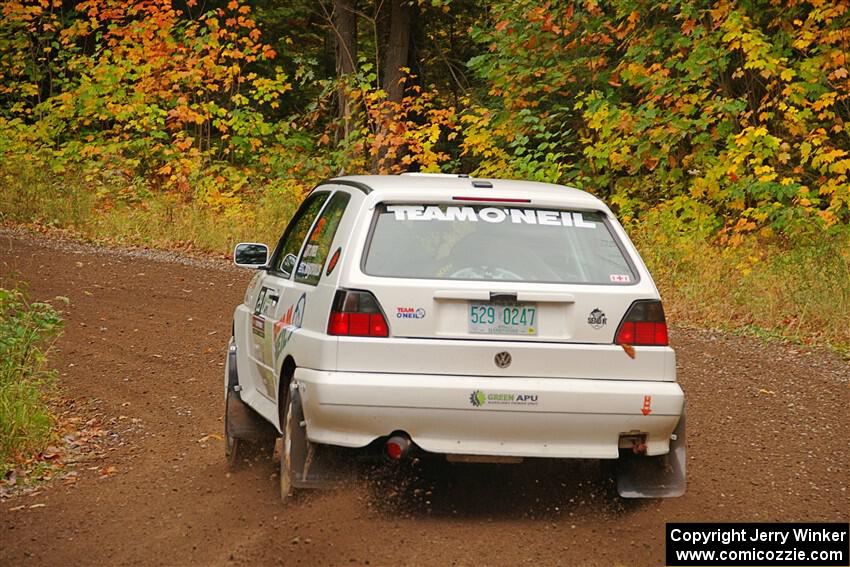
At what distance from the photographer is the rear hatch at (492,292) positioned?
233 inches

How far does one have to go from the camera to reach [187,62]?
25203 millimetres

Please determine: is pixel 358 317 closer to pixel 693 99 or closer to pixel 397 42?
pixel 693 99

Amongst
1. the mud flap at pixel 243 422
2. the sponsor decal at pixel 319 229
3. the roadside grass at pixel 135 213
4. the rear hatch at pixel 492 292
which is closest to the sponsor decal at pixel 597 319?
the rear hatch at pixel 492 292

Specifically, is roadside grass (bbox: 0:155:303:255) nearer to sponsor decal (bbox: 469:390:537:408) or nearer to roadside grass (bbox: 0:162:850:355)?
roadside grass (bbox: 0:162:850:355)

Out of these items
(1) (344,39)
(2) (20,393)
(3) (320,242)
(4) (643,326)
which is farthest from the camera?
(1) (344,39)

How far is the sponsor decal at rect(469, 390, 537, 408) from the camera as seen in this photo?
5.87 metres

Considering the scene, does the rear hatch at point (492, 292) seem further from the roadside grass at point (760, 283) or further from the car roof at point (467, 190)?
the roadside grass at point (760, 283)

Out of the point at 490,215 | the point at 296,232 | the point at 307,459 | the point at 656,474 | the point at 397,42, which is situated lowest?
the point at 656,474

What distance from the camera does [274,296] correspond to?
24.0 feet

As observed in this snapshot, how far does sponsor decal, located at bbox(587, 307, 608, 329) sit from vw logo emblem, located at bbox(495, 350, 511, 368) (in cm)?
43

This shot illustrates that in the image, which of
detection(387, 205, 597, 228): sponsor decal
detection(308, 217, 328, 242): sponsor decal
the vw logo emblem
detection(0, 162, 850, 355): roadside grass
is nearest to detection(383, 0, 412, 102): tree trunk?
detection(0, 162, 850, 355): roadside grass

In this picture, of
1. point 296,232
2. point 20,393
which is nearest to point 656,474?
point 296,232

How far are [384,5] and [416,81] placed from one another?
2.07 meters

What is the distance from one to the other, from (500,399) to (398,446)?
1.70 ft
